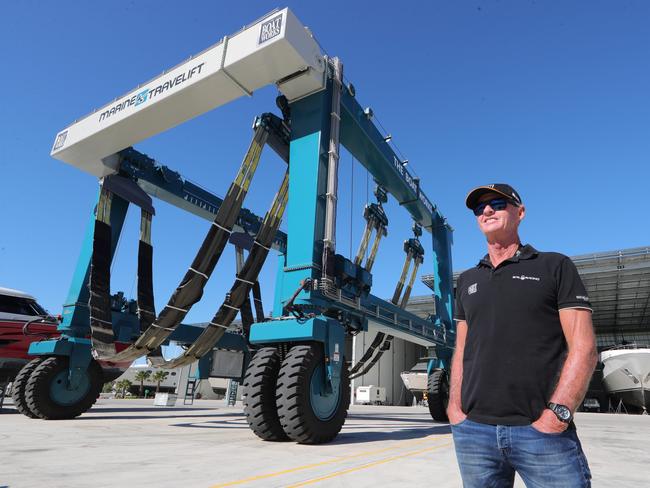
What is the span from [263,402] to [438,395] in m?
9.35

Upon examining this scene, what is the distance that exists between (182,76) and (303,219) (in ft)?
18.0

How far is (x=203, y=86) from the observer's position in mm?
10859

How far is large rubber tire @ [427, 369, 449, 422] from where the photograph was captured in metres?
14.9

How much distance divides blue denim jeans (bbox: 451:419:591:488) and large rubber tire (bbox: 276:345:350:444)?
547 centimetres

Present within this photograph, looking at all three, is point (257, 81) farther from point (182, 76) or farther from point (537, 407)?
point (537, 407)

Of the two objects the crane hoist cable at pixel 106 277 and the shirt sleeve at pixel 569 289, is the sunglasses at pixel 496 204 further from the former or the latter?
the crane hoist cable at pixel 106 277

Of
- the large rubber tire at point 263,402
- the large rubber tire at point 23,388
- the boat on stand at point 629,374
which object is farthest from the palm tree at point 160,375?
the large rubber tire at point 263,402

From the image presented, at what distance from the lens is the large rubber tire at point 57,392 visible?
38.0 feet

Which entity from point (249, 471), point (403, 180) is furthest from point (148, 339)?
point (403, 180)

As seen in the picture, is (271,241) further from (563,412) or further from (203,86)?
(563,412)

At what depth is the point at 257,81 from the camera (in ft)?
34.4

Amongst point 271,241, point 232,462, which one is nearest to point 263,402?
point 232,462

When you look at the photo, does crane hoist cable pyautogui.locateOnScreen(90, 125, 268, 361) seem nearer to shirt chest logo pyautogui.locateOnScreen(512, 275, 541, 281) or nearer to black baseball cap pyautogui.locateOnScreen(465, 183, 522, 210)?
black baseball cap pyautogui.locateOnScreen(465, 183, 522, 210)

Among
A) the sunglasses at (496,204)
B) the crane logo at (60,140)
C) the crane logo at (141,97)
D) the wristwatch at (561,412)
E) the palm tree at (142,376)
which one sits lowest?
the palm tree at (142,376)
